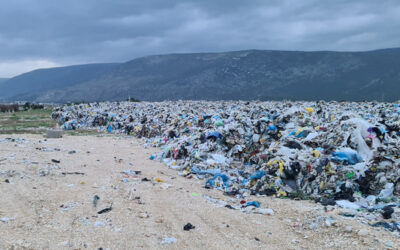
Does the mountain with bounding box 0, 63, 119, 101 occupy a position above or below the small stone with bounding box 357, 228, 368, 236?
above

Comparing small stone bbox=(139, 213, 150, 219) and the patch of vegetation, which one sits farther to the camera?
the patch of vegetation

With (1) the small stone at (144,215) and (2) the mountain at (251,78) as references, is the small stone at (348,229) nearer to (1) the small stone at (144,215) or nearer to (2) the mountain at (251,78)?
(1) the small stone at (144,215)

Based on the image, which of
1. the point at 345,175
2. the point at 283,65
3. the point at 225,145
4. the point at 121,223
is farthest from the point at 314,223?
the point at 283,65

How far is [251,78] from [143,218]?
267 ft

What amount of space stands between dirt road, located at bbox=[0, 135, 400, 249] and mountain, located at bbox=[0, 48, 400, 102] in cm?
5918

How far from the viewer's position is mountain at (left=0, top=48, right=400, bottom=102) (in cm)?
6606

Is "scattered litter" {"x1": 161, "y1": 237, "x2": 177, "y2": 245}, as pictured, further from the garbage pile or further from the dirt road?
the garbage pile

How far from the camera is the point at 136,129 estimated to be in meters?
13.4

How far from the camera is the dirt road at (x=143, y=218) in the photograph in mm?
3227

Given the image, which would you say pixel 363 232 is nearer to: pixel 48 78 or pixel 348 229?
pixel 348 229

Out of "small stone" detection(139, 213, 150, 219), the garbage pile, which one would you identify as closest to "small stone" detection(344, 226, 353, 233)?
the garbage pile

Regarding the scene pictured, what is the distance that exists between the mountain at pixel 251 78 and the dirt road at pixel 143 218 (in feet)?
194

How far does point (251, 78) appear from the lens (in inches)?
3258

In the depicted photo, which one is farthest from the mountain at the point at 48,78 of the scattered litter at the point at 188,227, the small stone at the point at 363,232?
the small stone at the point at 363,232
